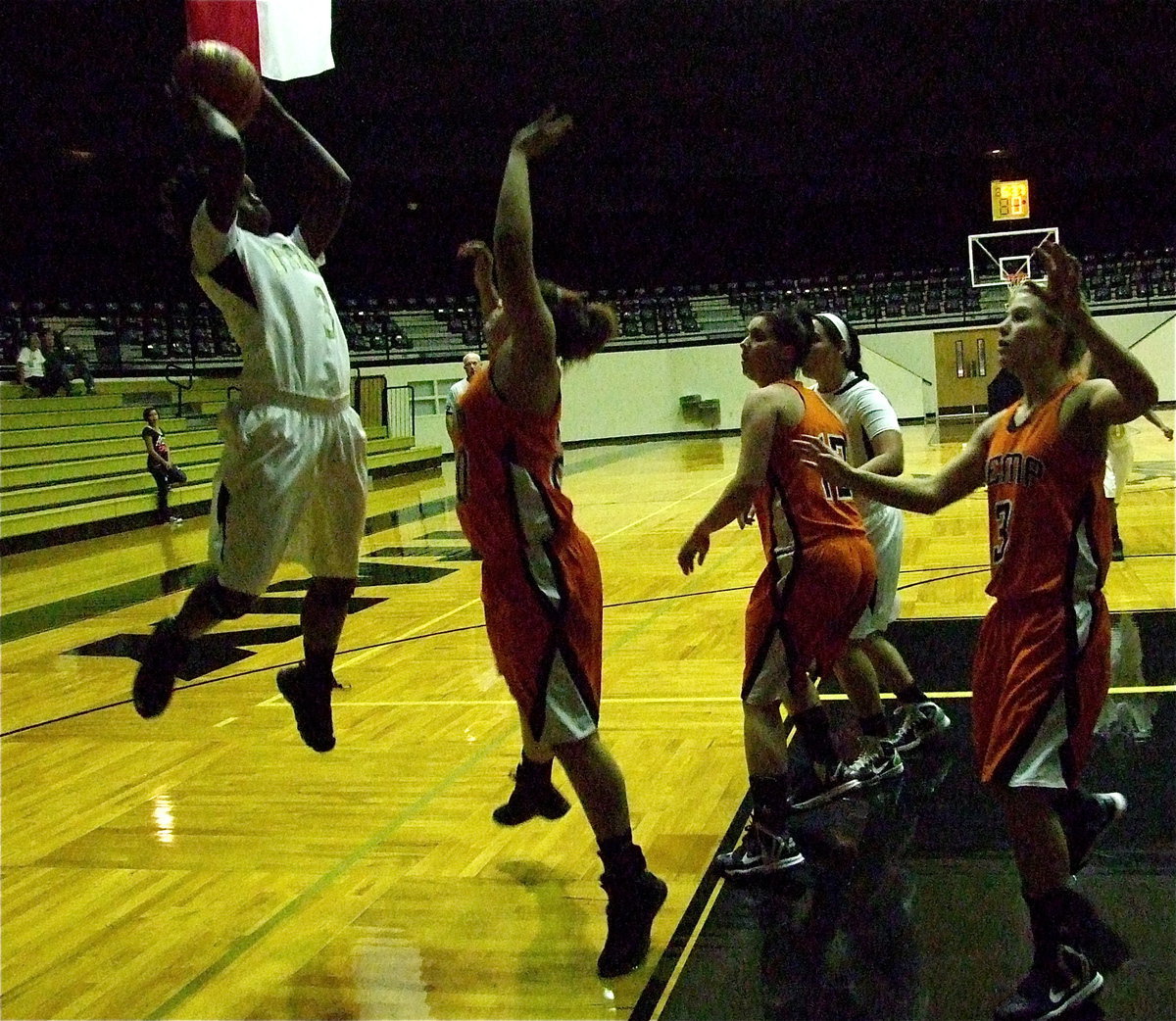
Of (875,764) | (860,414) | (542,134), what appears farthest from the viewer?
(860,414)

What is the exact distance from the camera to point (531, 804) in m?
3.65

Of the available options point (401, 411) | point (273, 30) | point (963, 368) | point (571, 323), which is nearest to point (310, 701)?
point (571, 323)

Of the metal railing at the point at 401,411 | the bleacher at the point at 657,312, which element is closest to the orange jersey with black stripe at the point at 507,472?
the bleacher at the point at 657,312

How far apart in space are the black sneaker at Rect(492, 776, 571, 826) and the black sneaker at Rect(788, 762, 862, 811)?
0.75 meters

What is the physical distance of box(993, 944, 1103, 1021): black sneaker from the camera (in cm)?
247

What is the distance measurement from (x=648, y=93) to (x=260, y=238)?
16.9 m

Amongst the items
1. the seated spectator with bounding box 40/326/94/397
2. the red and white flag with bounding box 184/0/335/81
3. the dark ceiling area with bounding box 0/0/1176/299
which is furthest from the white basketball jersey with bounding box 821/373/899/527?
the seated spectator with bounding box 40/326/94/397

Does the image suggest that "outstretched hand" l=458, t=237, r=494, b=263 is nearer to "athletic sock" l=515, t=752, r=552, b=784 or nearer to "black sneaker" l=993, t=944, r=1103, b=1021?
"athletic sock" l=515, t=752, r=552, b=784

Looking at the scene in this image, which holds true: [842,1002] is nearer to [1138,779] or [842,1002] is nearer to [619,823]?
[619,823]

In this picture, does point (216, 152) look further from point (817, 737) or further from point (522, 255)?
point (817, 737)

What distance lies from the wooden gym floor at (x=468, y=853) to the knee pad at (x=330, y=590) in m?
0.82

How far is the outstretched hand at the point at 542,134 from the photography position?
274 cm

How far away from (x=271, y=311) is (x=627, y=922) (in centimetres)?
166

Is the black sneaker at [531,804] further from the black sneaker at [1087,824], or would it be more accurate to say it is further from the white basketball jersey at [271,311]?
the black sneaker at [1087,824]
